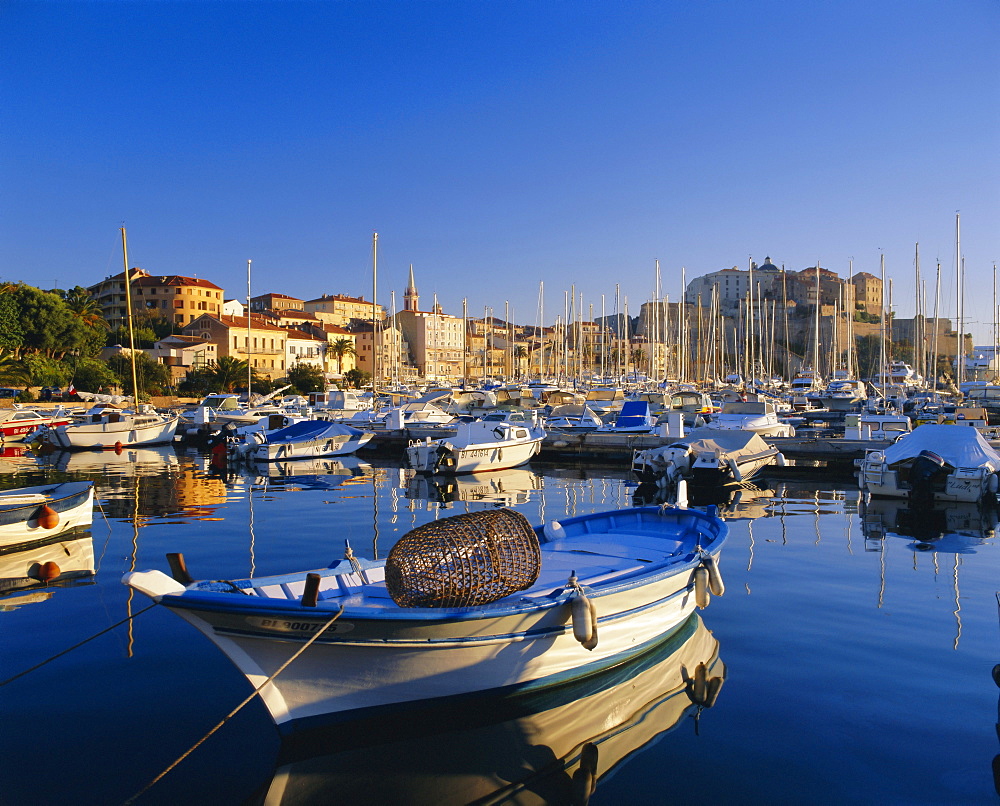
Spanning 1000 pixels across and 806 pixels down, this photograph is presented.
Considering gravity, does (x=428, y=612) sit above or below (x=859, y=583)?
above

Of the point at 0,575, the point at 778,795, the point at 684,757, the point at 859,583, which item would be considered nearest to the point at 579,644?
the point at 684,757

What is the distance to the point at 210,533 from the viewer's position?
16922mm

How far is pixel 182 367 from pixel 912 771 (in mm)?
86877

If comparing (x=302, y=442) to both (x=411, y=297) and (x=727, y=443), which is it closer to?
(x=727, y=443)

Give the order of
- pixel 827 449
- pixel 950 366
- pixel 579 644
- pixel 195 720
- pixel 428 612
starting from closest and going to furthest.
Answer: pixel 428 612 < pixel 195 720 < pixel 579 644 < pixel 827 449 < pixel 950 366

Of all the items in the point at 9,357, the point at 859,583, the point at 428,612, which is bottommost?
the point at 859,583

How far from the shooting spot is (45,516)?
1470 centimetres

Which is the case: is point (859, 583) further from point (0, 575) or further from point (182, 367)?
point (182, 367)

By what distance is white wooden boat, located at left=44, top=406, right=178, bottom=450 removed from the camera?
3816 centimetres

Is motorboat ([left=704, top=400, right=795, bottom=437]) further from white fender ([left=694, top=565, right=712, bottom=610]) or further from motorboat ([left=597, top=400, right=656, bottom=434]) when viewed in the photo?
white fender ([left=694, top=565, right=712, bottom=610])

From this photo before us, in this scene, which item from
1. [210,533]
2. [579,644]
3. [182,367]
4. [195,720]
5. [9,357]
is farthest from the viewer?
[182,367]

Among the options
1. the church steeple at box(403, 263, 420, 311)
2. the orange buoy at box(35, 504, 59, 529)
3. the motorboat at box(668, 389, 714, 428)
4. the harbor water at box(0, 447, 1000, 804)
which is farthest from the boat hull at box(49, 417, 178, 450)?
the church steeple at box(403, 263, 420, 311)

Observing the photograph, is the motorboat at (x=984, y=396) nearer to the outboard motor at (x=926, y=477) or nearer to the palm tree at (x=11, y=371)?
the outboard motor at (x=926, y=477)

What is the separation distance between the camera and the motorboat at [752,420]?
33.5 metres
